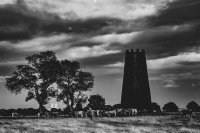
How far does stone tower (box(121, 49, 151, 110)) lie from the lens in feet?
228

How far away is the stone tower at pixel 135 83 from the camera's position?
69.6 m

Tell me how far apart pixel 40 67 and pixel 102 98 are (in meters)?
41.0

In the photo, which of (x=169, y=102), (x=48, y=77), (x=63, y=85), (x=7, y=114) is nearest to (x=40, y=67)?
(x=48, y=77)

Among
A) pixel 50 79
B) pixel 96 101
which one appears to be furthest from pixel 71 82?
pixel 96 101

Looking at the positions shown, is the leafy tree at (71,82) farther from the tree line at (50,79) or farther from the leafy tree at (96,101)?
the leafy tree at (96,101)

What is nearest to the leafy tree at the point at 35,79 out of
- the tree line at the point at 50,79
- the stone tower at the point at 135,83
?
the tree line at the point at 50,79

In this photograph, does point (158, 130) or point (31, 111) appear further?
point (31, 111)

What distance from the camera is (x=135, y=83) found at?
232 ft

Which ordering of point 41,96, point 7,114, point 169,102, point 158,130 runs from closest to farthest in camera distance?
point 158,130
point 41,96
point 7,114
point 169,102

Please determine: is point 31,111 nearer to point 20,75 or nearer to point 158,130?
point 20,75

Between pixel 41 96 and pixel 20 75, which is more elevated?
pixel 20 75

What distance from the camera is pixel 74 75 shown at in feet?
195

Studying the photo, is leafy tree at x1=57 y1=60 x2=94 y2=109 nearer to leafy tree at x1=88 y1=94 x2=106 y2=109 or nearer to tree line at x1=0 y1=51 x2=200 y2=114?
tree line at x1=0 y1=51 x2=200 y2=114

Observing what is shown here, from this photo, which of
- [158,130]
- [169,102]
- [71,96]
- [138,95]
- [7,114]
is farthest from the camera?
[169,102]
